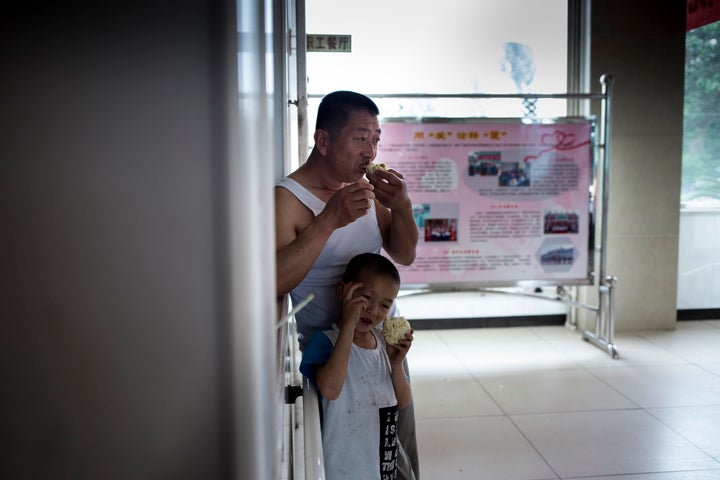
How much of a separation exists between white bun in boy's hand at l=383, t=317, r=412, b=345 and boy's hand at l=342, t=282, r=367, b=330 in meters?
0.15

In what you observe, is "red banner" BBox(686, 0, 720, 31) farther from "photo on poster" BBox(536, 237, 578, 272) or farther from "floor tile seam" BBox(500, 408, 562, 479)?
"floor tile seam" BBox(500, 408, 562, 479)

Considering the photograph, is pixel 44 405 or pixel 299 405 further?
pixel 299 405

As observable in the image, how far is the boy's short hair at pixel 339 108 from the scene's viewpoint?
4.89ft

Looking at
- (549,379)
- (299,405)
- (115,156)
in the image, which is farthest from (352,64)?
(115,156)

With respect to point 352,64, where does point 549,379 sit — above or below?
below

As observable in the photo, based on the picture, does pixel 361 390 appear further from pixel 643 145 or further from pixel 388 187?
pixel 643 145

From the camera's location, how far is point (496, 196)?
11.7ft

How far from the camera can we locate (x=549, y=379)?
3223 mm

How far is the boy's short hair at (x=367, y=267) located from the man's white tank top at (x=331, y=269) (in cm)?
6

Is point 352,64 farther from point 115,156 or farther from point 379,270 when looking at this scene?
point 115,156

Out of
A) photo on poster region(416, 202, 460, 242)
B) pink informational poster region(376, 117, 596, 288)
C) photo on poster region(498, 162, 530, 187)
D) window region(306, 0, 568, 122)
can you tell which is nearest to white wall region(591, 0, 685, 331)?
window region(306, 0, 568, 122)

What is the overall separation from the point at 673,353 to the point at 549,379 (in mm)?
1040

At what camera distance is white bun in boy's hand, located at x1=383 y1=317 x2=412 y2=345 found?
1.45m

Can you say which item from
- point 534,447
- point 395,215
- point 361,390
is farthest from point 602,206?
point 361,390
